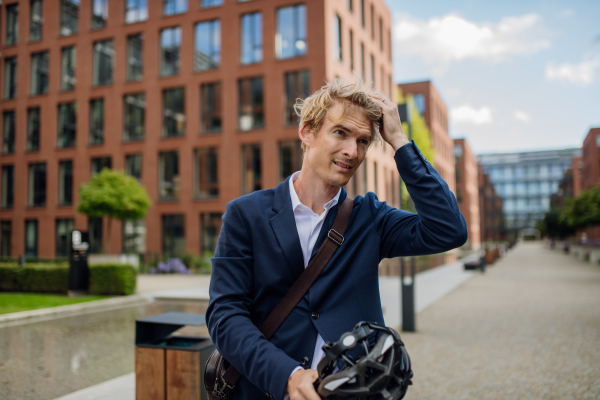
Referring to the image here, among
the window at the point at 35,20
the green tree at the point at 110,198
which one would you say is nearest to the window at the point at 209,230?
the green tree at the point at 110,198

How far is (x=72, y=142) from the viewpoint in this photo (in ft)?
107

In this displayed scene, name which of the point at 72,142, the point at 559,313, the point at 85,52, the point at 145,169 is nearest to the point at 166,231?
the point at 145,169

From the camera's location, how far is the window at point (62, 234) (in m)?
31.7

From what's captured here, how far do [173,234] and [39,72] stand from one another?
54.3 ft

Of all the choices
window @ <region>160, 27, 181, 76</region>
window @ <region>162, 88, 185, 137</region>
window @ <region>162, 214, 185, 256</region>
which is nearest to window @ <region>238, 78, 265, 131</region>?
window @ <region>162, 88, 185, 137</region>

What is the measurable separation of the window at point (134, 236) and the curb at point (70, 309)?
1573cm

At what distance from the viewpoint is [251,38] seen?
28.5m

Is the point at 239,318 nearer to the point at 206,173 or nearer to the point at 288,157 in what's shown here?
the point at 288,157

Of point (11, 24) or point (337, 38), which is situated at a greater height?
point (11, 24)

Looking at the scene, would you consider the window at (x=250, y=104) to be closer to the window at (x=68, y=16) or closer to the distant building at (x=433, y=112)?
the window at (x=68, y=16)

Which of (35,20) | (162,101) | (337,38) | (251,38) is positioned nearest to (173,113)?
(162,101)

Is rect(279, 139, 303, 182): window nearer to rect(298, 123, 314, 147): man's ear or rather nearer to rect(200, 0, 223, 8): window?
rect(200, 0, 223, 8): window

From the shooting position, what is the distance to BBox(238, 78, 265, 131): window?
28047 millimetres

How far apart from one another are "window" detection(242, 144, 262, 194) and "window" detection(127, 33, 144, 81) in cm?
961
